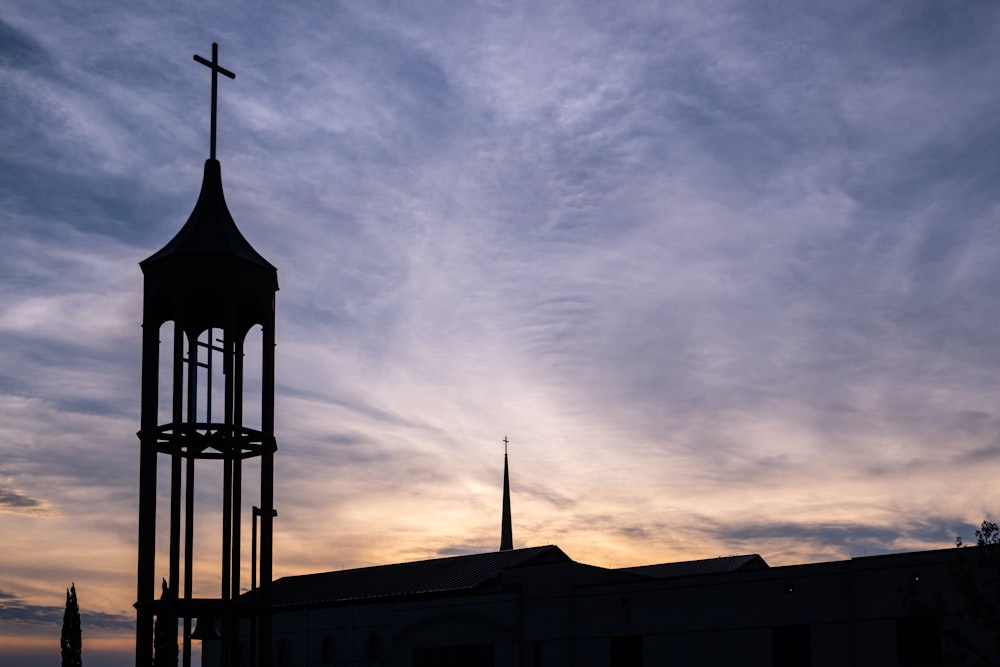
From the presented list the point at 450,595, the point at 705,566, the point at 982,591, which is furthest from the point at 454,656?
the point at 982,591

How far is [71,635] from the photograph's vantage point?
243 feet

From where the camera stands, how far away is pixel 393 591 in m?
68.9

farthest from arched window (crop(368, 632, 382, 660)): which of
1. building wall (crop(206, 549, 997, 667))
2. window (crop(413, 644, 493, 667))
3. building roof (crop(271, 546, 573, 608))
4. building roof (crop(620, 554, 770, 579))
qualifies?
building roof (crop(620, 554, 770, 579))

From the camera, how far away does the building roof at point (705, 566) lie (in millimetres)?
69125

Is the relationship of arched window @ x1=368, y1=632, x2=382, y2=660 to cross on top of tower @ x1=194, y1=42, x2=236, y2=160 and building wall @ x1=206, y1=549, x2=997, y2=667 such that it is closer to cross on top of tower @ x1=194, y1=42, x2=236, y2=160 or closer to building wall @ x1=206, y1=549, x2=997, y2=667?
building wall @ x1=206, y1=549, x2=997, y2=667

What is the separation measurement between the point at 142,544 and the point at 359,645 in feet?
120

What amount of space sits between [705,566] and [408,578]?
16.9 meters

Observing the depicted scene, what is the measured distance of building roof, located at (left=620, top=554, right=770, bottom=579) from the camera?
227 ft

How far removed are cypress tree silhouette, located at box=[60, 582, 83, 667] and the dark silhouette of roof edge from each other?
148 feet

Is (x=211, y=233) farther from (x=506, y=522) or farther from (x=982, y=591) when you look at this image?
(x=506, y=522)

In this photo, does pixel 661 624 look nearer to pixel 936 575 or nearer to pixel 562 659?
pixel 562 659

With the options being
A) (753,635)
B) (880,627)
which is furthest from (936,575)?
(753,635)

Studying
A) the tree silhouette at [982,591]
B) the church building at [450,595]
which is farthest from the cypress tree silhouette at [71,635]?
the tree silhouette at [982,591]

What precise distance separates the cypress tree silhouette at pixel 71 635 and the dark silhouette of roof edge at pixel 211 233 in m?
45.1
